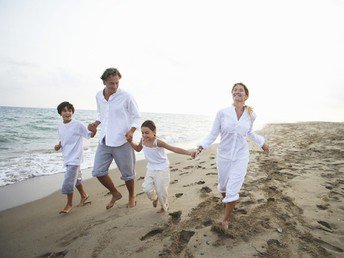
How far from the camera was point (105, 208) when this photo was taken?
422 centimetres

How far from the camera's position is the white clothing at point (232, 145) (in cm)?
329

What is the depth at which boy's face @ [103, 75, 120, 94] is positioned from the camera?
3.90 m

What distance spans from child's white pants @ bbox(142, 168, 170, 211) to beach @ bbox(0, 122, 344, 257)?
24cm

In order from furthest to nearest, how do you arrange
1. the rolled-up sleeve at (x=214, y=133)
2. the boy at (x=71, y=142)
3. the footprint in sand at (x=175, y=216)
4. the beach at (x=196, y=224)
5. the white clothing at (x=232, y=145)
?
1. the boy at (x=71, y=142)
2. the rolled-up sleeve at (x=214, y=133)
3. the footprint in sand at (x=175, y=216)
4. the white clothing at (x=232, y=145)
5. the beach at (x=196, y=224)

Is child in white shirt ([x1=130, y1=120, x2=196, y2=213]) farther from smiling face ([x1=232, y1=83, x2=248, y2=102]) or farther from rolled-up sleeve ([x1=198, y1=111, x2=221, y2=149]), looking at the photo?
smiling face ([x1=232, y1=83, x2=248, y2=102])

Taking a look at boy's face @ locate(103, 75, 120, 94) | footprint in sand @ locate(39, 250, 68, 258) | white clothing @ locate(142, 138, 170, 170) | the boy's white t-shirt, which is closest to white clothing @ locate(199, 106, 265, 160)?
white clothing @ locate(142, 138, 170, 170)

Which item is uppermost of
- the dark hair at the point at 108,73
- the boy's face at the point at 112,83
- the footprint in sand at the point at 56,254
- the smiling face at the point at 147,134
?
the dark hair at the point at 108,73

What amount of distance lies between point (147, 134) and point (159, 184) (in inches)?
30.8

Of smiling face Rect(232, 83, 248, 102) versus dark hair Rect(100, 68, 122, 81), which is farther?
dark hair Rect(100, 68, 122, 81)

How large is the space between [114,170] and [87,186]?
1.64 meters

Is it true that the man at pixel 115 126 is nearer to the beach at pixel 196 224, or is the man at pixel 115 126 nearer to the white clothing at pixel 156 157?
the white clothing at pixel 156 157

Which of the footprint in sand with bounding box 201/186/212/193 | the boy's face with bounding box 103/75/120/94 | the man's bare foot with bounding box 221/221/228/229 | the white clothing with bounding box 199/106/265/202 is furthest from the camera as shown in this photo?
the footprint in sand with bounding box 201/186/212/193

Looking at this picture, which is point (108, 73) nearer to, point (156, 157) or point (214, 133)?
point (156, 157)

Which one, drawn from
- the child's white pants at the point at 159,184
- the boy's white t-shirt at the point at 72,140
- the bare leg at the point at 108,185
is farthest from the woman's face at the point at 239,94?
the boy's white t-shirt at the point at 72,140
